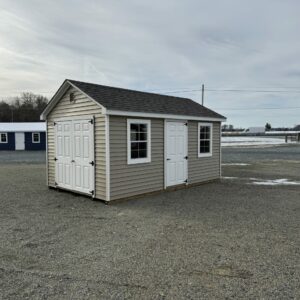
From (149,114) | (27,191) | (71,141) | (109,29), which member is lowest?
(27,191)

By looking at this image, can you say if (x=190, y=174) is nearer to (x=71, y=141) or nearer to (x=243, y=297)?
(x=71, y=141)

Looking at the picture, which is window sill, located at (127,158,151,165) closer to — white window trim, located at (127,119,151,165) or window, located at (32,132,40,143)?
white window trim, located at (127,119,151,165)

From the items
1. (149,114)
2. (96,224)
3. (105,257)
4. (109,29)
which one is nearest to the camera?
(105,257)

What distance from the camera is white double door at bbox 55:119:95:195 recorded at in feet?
26.5

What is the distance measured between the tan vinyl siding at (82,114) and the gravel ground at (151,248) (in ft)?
2.33

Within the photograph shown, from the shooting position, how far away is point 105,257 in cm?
422

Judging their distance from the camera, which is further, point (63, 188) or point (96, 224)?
point (63, 188)

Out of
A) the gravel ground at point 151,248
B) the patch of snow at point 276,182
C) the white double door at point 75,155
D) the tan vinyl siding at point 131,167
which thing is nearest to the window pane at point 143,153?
the tan vinyl siding at point 131,167

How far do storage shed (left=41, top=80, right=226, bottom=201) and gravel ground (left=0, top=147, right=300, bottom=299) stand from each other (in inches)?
27.5

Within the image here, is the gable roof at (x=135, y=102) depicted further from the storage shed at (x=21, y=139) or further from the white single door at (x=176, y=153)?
the storage shed at (x=21, y=139)

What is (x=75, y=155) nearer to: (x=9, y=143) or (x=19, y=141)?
(x=19, y=141)

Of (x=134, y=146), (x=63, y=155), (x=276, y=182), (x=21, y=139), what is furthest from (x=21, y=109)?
(x=276, y=182)

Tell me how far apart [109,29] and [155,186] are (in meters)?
6.99

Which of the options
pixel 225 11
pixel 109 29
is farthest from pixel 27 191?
pixel 225 11
